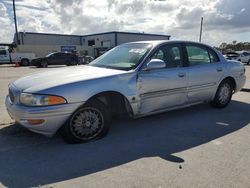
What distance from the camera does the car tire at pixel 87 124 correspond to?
3967 mm

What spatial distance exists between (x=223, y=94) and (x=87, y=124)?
3.63 meters

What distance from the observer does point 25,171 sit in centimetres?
321

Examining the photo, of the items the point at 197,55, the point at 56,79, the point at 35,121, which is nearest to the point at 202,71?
the point at 197,55

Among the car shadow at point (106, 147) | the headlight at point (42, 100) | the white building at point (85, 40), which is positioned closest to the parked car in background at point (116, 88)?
the headlight at point (42, 100)

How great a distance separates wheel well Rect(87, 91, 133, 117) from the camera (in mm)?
4281

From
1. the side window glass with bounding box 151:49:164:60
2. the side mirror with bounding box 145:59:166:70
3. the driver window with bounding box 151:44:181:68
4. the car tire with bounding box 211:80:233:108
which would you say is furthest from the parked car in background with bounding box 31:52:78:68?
the side mirror with bounding box 145:59:166:70

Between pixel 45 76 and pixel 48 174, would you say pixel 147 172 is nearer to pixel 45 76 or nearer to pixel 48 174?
pixel 48 174

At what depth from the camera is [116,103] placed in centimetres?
446

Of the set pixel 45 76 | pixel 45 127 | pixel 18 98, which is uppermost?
pixel 45 76

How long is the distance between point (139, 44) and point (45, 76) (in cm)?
192

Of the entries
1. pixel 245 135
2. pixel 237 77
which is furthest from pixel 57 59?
pixel 245 135

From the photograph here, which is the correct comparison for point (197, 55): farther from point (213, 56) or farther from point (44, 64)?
point (44, 64)

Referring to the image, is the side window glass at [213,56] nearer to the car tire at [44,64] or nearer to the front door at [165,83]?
the front door at [165,83]

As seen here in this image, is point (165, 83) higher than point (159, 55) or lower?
lower
